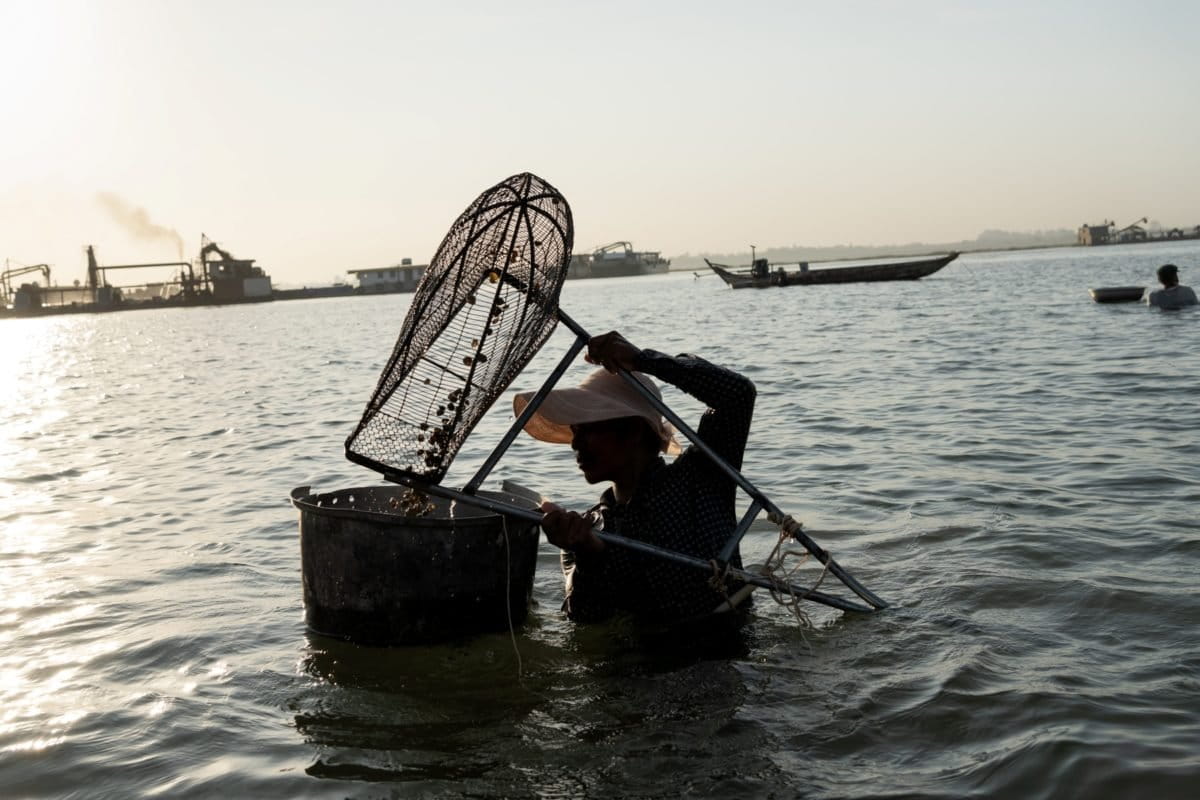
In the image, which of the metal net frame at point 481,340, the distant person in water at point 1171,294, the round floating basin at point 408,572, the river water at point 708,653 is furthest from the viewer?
the distant person in water at point 1171,294

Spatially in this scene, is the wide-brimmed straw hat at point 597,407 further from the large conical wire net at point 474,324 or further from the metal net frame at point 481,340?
the large conical wire net at point 474,324

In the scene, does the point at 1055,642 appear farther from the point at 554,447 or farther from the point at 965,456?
the point at 554,447

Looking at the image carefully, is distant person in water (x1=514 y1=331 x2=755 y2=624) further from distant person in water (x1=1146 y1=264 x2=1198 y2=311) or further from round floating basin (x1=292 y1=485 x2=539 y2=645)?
distant person in water (x1=1146 y1=264 x2=1198 y2=311)

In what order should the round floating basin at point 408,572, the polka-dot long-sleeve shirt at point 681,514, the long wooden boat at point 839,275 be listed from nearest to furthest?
the round floating basin at point 408,572 < the polka-dot long-sleeve shirt at point 681,514 < the long wooden boat at point 839,275

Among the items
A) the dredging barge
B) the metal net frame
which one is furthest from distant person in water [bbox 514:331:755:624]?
the dredging barge

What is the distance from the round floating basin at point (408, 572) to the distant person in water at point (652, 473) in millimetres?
284

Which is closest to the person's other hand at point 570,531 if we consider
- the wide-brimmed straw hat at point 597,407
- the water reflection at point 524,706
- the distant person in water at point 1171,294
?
the wide-brimmed straw hat at point 597,407

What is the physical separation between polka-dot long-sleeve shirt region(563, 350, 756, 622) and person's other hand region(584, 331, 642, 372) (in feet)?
0.14

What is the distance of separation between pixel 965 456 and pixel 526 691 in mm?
5158

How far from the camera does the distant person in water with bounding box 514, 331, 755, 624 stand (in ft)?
13.6

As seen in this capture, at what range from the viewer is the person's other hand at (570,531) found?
151 inches

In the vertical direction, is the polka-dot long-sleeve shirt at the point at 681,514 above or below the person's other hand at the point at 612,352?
below

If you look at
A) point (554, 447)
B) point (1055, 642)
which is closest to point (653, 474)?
point (1055, 642)

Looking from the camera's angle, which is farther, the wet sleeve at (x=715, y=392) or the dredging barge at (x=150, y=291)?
the dredging barge at (x=150, y=291)
